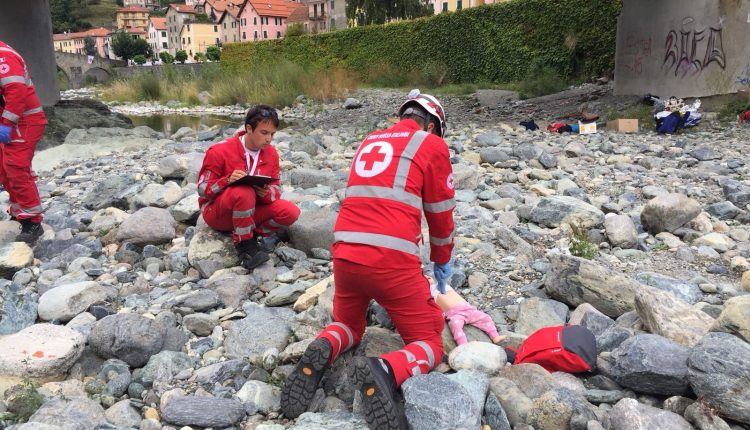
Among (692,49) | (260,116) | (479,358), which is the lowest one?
(479,358)

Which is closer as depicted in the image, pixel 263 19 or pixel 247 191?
pixel 247 191

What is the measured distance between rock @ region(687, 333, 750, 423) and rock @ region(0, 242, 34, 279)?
171 inches

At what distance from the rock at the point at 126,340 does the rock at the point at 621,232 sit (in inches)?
127

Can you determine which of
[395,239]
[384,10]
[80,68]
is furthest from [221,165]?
[80,68]

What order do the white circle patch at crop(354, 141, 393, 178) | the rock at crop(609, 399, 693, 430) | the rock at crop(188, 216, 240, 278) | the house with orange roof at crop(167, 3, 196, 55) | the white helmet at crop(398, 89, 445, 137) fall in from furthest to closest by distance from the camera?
the house with orange roof at crop(167, 3, 196, 55) < the rock at crop(188, 216, 240, 278) < the white helmet at crop(398, 89, 445, 137) < the white circle patch at crop(354, 141, 393, 178) < the rock at crop(609, 399, 693, 430)

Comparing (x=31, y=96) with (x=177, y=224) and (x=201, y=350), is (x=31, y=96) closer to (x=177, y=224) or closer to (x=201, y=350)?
(x=177, y=224)

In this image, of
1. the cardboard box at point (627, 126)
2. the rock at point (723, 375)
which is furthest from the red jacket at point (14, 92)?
the cardboard box at point (627, 126)

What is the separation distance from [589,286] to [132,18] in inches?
5112

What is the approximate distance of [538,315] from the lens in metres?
3.25

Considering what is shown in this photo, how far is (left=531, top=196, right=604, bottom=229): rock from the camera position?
4.76 metres

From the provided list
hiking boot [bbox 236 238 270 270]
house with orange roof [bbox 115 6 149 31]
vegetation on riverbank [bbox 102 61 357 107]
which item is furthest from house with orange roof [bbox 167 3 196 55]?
hiking boot [bbox 236 238 270 270]

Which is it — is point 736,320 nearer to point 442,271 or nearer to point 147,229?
point 442,271

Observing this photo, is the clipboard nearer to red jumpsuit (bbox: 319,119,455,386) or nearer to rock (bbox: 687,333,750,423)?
red jumpsuit (bbox: 319,119,455,386)

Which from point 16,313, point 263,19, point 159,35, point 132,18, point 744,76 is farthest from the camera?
point 132,18
